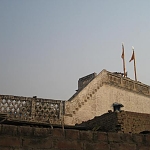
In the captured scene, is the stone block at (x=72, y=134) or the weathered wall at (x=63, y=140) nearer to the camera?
the weathered wall at (x=63, y=140)

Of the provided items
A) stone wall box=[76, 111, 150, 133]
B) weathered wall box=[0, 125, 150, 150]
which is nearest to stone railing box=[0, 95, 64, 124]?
stone wall box=[76, 111, 150, 133]

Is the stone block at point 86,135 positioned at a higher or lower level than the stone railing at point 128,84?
lower

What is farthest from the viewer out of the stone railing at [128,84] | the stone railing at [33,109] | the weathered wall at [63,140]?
the stone railing at [128,84]

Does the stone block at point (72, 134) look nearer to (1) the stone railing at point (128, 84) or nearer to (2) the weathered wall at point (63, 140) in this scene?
(2) the weathered wall at point (63, 140)

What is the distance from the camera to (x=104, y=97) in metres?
16.0

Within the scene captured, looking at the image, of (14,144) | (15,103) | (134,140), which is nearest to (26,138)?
(14,144)

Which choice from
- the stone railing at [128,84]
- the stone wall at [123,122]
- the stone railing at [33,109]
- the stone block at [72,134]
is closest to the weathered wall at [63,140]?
the stone block at [72,134]

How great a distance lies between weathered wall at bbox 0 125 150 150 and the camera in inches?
136

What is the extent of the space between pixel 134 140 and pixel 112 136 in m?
0.44

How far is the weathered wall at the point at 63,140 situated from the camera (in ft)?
11.3

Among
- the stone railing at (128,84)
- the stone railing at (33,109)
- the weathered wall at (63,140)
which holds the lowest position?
the weathered wall at (63,140)

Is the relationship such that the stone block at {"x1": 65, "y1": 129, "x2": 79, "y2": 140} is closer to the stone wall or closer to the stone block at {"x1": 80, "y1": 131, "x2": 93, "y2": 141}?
the stone block at {"x1": 80, "y1": 131, "x2": 93, "y2": 141}

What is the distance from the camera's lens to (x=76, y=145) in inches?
150

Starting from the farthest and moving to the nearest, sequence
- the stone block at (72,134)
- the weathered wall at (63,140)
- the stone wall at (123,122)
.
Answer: the stone wall at (123,122)
the stone block at (72,134)
the weathered wall at (63,140)
